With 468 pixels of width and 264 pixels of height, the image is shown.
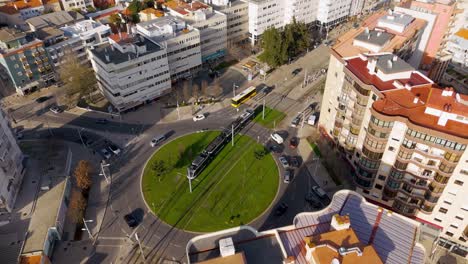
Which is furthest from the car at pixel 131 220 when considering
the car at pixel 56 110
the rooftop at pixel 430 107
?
the rooftop at pixel 430 107

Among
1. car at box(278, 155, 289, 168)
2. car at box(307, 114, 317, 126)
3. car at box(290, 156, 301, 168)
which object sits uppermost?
car at box(307, 114, 317, 126)

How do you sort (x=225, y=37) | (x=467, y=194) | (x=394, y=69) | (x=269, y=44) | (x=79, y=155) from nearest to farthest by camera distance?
(x=467, y=194)
(x=394, y=69)
(x=79, y=155)
(x=269, y=44)
(x=225, y=37)

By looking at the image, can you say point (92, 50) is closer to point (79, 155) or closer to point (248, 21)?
point (79, 155)

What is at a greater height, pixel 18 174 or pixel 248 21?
pixel 248 21

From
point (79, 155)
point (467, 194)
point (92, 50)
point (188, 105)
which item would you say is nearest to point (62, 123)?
point (79, 155)

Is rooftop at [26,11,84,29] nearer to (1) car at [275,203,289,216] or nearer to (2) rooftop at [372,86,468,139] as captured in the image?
(1) car at [275,203,289,216]

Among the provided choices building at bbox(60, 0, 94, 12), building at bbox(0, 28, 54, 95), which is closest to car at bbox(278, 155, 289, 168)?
building at bbox(0, 28, 54, 95)

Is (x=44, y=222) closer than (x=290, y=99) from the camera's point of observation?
Yes
